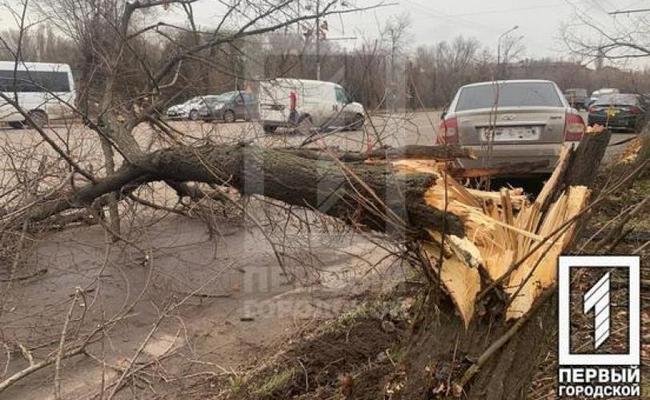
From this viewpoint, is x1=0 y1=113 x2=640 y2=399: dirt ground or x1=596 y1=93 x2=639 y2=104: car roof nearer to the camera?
x1=0 y1=113 x2=640 y2=399: dirt ground

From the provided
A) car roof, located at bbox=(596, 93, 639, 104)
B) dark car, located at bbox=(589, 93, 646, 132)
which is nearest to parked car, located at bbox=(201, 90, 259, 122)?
dark car, located at bbox=(589, 93, 646, 132)

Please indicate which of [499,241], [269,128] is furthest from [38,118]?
[499,241]

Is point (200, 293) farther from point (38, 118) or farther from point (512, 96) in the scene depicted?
point (512, 96)

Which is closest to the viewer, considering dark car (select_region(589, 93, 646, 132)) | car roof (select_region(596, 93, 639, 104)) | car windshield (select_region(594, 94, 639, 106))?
dark car (select_region(589, 93, 646, 132))

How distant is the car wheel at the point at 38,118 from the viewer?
13.9 ft

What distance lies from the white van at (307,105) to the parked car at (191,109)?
1.90 ft

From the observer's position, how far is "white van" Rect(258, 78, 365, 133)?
455cm

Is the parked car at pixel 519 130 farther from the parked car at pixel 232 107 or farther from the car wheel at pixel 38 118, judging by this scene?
the car wheel at pixel 38 118

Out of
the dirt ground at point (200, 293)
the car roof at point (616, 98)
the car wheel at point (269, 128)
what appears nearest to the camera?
the dirt ground at point (200, 293)

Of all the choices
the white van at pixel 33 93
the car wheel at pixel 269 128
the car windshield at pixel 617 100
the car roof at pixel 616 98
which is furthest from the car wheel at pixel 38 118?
the car roof at pixel 616 98

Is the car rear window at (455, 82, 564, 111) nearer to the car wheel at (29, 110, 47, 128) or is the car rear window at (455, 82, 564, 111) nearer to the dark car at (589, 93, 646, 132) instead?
the dark car at (589, 93, 646, 132)

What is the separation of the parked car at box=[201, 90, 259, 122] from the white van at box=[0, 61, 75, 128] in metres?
1.24

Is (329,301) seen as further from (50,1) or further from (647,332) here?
(50,1)

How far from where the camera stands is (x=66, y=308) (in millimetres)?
4199
